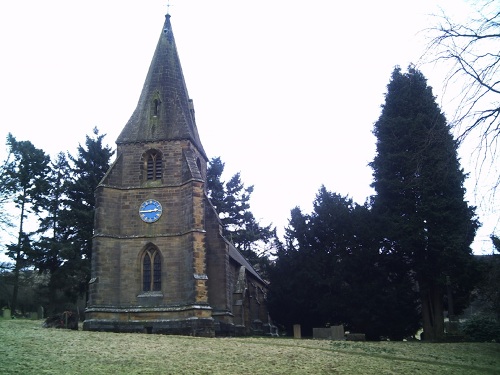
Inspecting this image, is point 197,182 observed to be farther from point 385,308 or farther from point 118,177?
point 385,308

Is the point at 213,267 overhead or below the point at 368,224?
below

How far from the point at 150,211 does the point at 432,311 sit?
671 inches

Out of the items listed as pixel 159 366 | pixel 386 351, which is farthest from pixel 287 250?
pixel 159 366

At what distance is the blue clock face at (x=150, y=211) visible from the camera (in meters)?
27.4

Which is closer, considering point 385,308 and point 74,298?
point 385,308

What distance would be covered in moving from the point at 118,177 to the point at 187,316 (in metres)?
9.02

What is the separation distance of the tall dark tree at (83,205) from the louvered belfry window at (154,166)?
1235 cm

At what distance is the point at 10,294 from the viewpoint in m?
41.6

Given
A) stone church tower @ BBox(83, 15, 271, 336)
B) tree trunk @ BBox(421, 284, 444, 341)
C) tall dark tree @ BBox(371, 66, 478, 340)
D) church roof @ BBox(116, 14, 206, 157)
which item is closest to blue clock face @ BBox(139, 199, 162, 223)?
stone church tower @ BBox(83, 15, 271, 336)

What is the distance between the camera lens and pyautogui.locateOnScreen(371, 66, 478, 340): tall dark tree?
→ 1042 inches

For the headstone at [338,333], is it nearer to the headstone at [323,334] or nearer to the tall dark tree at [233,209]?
the headstone at [323,334]

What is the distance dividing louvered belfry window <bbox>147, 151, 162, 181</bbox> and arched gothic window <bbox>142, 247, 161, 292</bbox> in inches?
165

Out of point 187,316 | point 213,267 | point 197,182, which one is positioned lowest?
point 187,316

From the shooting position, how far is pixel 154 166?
28484 mm
